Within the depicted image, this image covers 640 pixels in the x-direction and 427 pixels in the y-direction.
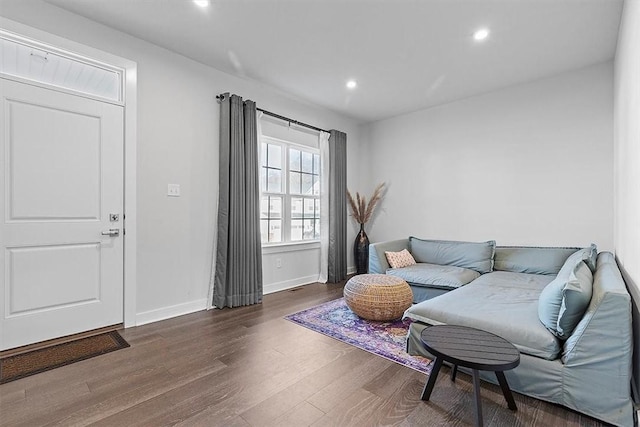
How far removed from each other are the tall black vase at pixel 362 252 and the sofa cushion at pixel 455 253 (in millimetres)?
833

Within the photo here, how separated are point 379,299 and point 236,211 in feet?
6.01

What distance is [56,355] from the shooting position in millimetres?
2287

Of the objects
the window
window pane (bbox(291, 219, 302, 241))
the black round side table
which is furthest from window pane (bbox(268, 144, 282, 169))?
the black round side table

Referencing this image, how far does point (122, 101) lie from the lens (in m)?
2.86

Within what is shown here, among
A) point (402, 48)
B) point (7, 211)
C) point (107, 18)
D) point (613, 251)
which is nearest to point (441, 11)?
point (402, 48)

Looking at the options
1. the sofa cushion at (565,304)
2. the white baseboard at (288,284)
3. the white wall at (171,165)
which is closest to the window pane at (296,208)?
the white baseboard at (288,284)

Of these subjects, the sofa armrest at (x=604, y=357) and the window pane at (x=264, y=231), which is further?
the window pane at (x=264, y=231)

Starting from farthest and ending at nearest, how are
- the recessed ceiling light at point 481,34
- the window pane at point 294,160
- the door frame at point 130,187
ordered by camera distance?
the window pane at point 294,160, the door frame at point 130,187, the recessed ceiling light at point 481,34

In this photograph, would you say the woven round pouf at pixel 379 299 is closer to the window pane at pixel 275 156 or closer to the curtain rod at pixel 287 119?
the window pane at pixel 275 156

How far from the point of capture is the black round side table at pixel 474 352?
151 centimetres

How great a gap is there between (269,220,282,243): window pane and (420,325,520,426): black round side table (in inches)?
110

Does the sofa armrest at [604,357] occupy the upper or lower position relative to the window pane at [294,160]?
lower

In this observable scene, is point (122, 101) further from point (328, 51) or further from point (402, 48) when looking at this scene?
point (402, 48)

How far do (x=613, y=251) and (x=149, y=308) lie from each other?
15.7ft
